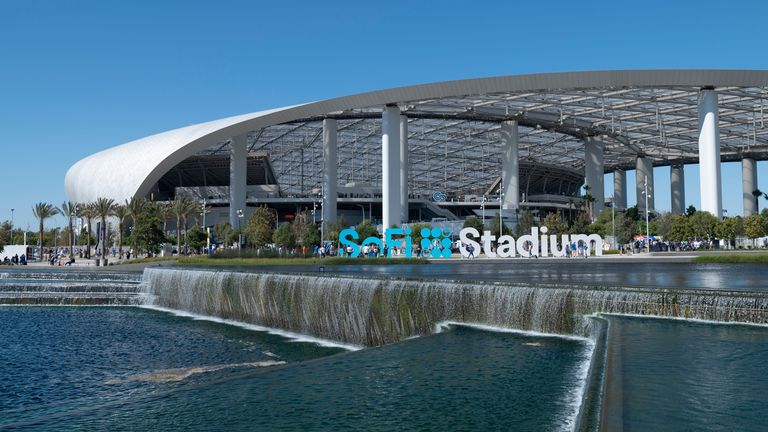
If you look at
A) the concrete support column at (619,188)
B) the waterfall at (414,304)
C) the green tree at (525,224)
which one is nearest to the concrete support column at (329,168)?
the green tree at (525,224)

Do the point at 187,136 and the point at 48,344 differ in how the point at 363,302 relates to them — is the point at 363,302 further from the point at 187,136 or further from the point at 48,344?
the point at 187,136

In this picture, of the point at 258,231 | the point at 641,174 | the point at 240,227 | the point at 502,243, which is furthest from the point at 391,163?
the point at 641,174

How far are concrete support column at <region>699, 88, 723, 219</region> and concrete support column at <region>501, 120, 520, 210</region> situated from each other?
772 inches

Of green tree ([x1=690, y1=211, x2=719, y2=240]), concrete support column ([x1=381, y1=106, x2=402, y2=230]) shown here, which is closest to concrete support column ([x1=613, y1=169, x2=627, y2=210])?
green tree ([x1=690, y1=211, x2=719, y2=240])

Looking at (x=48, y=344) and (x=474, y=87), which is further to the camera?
(x=474, y=87)

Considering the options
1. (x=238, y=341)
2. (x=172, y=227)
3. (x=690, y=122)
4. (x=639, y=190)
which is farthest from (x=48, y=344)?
(x=639, y=190)

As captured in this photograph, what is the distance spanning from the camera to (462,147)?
9438 cm

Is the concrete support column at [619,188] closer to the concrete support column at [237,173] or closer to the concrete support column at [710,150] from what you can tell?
the concrete support column at [710,150]

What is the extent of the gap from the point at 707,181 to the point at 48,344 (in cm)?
5698

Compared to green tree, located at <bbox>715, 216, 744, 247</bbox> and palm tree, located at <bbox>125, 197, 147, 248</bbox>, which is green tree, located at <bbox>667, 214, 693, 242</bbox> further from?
→ palm tree, located at <bbox>125, 197, 147, 248</bbox>

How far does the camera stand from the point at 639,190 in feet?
318

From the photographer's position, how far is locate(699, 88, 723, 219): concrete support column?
58469mm

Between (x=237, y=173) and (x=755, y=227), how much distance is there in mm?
54691

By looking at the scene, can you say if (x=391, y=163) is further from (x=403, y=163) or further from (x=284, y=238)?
(x=284, y=238)
